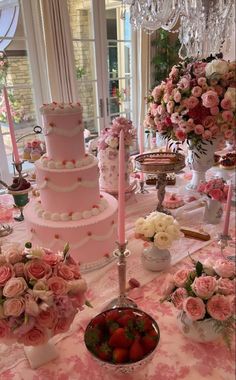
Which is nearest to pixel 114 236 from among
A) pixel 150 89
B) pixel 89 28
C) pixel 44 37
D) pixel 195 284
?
pixel 195 284

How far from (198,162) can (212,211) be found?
310 millimetres

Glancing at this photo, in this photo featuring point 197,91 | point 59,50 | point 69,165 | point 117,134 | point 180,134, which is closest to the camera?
point 69,165

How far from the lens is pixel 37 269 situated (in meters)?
0.62

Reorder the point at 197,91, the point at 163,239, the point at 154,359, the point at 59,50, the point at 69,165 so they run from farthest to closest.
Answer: the point at 59,50 → the point at 197,91 → the point at 69,165 → the point at 163,239 → the point at 154,359

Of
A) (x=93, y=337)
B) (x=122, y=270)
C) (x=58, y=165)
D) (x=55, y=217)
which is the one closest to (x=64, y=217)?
(x=55, y=217)

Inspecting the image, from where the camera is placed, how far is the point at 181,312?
2.35 feet

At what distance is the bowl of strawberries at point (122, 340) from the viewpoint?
57 cm

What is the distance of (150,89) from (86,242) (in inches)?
29.2

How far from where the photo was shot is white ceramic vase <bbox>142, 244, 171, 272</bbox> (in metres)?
1.00

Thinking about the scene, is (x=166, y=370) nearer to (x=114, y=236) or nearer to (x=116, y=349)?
(x=116, y=349)

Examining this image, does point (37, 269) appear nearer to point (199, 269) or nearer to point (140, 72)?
point (199, 269)

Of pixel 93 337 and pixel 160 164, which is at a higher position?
pixel 160 164

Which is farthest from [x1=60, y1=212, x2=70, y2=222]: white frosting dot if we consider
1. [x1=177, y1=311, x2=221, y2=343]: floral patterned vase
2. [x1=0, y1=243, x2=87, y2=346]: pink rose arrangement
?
[x1=177, y1=311, x2=221, y2=343]: floral patterned vase

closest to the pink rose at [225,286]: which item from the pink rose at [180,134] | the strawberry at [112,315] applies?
the strawberry at [112,315]
